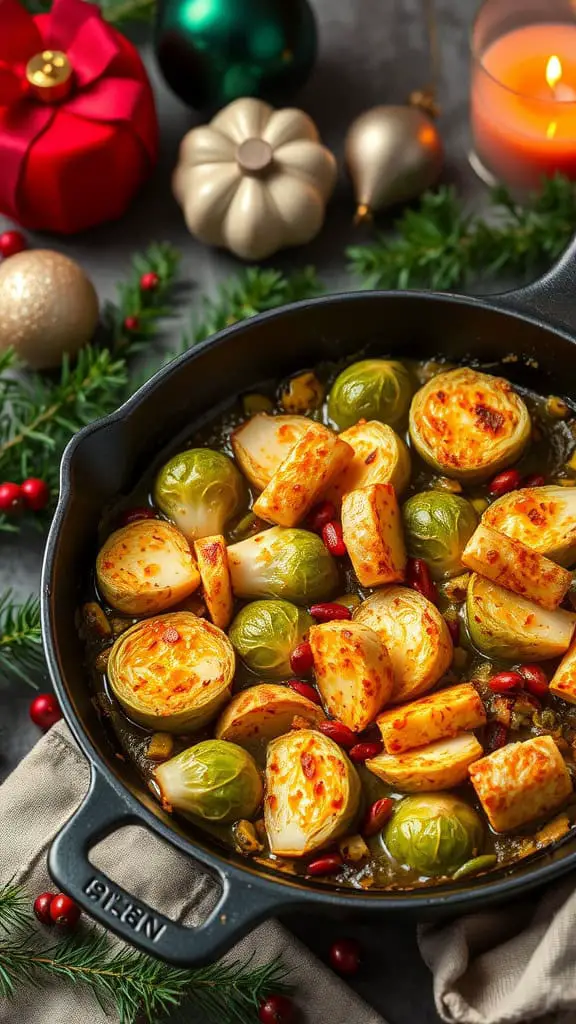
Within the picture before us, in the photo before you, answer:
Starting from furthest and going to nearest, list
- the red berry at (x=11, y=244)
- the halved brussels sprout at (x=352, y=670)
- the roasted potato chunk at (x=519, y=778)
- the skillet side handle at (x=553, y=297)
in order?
the red berry at (x=11, y=244), the skillet side handle at (x=553, y=297), the halved brussels sprout at (x=352, y=670), the roasted potato chunk at (x=519, y=778)

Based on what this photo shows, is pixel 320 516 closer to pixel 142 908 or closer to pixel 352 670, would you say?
pixel 352 670

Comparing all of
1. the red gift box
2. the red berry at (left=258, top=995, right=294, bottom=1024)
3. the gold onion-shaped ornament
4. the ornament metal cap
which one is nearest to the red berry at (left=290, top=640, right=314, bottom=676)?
the red berry at (left=258, top=995, right=294, bottom=1024)

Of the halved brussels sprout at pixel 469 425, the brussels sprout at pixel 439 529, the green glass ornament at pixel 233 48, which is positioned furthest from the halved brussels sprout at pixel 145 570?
the green glass ornament at pixel 233 48

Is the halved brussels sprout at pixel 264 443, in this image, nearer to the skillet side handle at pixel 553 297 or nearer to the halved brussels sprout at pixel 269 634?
the halved brussels sprout at pixel 269 634

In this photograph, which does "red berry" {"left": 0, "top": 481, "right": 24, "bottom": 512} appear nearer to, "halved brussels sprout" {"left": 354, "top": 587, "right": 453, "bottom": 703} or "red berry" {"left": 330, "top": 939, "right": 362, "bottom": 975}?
"halved brussels sprout" {"left": 354, "top": 587, "right": 453, "bottom": 703}

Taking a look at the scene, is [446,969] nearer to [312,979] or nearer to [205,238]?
[312,979]

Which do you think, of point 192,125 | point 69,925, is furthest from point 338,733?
point 192,125
